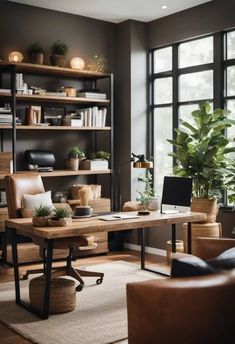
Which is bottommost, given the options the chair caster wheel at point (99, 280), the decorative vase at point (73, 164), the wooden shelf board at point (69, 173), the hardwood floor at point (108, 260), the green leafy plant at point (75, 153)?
the hardwood floor at point (108, 260)

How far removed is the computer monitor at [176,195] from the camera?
4996mm

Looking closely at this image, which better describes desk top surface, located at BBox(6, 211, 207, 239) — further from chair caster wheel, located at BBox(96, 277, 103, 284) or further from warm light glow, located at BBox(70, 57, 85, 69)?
warm light glow, located at BBox(70, 57, 85, 69)

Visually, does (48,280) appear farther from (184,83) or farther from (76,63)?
(184,83)

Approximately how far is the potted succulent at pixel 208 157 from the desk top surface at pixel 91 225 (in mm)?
810

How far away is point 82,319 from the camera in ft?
13.2

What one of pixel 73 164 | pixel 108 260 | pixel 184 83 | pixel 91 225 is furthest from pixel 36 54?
pixel 91 225

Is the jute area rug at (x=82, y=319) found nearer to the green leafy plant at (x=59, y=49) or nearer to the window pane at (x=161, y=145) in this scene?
the window pane at (x=161, y=145)

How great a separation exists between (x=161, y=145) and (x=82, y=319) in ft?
11.3

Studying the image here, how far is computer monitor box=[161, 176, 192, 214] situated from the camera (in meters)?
5.00

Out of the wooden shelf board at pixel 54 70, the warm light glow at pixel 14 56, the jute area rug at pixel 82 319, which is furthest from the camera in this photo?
the warm light glow at pixel 14 56

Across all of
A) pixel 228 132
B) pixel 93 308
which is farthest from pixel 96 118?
pixel 93 308

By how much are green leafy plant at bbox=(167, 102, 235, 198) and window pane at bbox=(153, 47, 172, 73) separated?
1365mm

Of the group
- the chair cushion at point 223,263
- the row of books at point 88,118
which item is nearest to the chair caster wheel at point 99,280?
the row of books at point 88,118

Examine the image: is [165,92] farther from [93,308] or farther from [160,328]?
[160,328]
